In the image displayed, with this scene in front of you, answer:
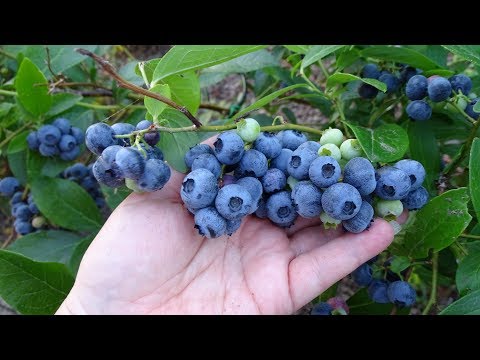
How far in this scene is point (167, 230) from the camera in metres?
1.33

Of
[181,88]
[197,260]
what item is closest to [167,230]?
[197,260]

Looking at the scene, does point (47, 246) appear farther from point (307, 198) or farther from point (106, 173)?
point (307, 198)

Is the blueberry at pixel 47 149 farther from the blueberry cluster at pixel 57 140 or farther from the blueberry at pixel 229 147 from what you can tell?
the blueberry at pixel 229 147

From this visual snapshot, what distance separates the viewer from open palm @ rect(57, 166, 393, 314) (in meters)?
1.30

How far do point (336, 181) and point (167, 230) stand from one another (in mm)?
465

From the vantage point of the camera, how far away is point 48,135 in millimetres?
1795

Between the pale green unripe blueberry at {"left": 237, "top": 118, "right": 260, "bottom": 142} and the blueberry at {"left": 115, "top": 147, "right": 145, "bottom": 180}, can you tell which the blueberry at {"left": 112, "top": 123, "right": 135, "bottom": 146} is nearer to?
the blueberry at {"left": 115, "top": 147, "right": 145, "bottom": 180}

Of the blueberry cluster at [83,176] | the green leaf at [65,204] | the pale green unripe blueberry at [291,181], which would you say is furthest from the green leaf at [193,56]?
the blueberry cluster at [83,176]

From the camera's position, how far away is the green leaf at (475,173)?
125 centimetres

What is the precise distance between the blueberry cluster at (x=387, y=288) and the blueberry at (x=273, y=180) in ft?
1.60

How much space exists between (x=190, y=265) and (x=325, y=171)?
478 millimetres

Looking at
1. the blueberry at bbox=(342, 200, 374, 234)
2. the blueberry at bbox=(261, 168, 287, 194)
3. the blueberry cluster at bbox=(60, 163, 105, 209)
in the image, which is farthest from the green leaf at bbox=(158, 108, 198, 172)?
the blueberry cluster at bbox=(60, 163, 105, 209)

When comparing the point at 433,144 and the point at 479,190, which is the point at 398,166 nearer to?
the point at 479,190

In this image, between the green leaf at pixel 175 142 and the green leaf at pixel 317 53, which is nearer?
the green leaf at pixel 175 142
